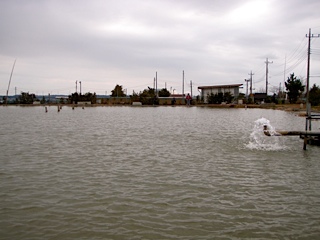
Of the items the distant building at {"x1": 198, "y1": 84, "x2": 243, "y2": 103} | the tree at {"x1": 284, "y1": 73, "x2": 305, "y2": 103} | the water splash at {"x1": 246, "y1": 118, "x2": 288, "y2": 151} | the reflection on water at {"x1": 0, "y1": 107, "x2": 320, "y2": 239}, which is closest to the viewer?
the reflection on water at {"x1": 0, "y1": 107, "x2": 320, "y2": 239}

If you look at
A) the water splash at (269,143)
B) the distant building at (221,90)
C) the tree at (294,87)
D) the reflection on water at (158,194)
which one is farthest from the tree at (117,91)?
the reflection on water at (158,194)

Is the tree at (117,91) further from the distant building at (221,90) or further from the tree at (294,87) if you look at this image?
the tree at (294,87)

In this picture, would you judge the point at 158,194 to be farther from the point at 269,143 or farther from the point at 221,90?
the point at 221,90

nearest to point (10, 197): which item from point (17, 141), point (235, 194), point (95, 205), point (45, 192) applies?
point (45, 192)

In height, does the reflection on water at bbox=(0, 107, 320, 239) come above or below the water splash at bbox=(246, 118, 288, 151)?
below

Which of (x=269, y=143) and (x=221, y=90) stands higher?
(x=221, y=90)

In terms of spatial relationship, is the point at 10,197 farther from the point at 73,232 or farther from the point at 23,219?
the point at 73,232

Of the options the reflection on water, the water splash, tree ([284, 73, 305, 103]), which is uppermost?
tree ([284, 73, 305, 103])

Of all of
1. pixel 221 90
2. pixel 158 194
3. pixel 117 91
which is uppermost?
pixel 117 91

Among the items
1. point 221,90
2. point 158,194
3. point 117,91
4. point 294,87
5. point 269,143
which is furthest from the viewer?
point 117,91

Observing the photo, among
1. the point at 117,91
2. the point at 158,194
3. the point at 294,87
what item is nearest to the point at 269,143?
the point at 158,194

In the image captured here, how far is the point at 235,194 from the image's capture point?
27.7ft

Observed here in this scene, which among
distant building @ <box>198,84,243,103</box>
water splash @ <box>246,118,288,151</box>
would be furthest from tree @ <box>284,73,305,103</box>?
water splash @ <box>246,118,288,151</box>

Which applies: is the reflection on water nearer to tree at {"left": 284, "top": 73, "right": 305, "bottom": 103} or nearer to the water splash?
the water splash
